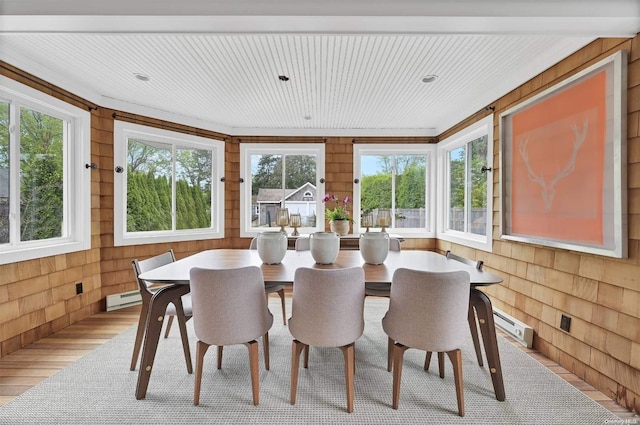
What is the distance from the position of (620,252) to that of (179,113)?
4.39m

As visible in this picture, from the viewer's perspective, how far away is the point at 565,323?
2.00 m

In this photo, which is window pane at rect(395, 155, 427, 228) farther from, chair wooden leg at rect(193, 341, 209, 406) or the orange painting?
chair wooden leg at rect(193, 341, 209, 406)

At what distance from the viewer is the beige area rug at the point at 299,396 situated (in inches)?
60.6

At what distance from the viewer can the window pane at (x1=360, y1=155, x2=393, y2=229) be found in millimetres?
4234

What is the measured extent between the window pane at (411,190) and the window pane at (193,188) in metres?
2.86

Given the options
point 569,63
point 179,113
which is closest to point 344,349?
point 569,63

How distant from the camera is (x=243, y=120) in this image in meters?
3.83

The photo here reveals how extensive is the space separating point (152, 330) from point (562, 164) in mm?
2969

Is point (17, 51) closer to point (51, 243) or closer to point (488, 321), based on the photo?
point (51, 243)

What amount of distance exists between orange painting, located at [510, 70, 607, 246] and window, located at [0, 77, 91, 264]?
166 inches

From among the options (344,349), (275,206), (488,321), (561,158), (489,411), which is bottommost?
(489,411)

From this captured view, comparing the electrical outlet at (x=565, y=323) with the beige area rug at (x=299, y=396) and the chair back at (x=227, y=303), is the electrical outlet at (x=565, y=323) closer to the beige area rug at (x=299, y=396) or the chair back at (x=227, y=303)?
the beige area rug at (x=299, y=396)

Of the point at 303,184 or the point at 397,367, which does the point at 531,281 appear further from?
the point at 303,184

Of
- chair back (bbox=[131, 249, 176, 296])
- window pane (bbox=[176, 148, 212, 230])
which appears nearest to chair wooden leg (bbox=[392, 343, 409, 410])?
chair back (bbox=[131, 249, 176, 296])
